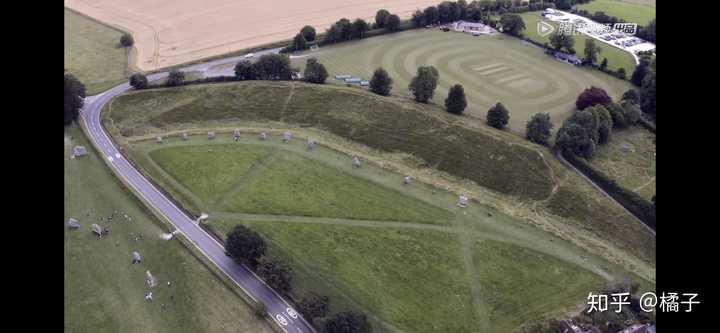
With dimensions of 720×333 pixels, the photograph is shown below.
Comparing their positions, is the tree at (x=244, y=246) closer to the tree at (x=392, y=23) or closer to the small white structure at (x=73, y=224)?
the small white structure at (x=73, y=224)

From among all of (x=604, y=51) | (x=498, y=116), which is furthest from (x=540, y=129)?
(x=604, y=51)

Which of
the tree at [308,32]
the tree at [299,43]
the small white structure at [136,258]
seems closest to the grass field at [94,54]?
the tree at [299,43]

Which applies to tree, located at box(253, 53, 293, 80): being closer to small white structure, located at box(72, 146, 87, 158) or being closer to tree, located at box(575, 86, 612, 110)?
small white structure, located at box(72, 146, 87, 158)

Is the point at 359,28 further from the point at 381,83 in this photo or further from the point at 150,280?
the point at 150,280

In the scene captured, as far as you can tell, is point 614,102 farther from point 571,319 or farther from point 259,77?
point 259,77

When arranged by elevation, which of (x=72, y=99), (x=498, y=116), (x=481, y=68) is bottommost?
(x=72, y=99)

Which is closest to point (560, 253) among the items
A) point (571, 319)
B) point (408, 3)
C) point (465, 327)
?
point (571, 319)
